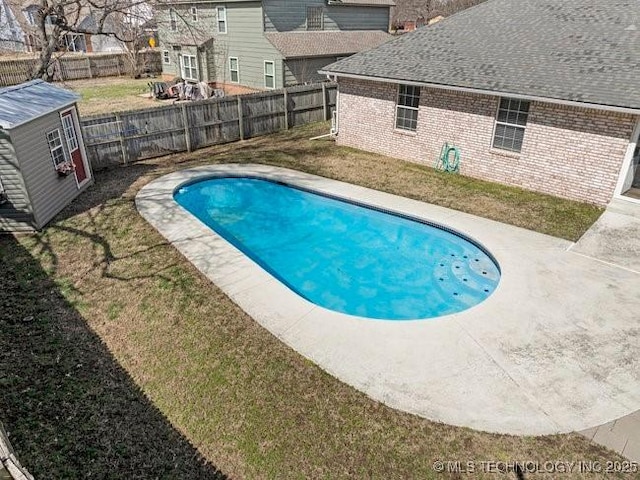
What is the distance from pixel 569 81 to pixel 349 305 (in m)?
9.38

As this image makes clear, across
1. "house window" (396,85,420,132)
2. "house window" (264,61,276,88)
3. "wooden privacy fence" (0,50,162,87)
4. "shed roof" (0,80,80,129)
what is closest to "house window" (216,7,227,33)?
"house window" (264,61,276,88)

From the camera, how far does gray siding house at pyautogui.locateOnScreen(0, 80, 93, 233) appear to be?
10805 millimetres

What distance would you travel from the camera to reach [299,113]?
22.5 m

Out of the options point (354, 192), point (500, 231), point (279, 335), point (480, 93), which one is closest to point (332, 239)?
point (354, 192)

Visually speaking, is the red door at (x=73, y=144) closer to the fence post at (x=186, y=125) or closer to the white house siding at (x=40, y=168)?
the white house siding at (x=40, y=168)

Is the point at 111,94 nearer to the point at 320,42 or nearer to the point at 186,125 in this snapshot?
the point at 320,42

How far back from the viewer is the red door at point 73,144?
43.5ft

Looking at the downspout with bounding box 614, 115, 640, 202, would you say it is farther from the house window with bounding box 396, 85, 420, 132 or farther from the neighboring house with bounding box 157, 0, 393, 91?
the neighboring house with bounding box 157, 0, 393, 91

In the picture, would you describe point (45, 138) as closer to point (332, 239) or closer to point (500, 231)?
point (332, 239)

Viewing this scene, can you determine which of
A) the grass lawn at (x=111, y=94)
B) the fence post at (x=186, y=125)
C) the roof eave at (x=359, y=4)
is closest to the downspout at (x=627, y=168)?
the fence post at (x=186, y=125)

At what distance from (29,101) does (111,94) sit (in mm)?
20463

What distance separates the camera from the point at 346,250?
12.5m

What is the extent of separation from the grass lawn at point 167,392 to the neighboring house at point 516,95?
9.91 ft

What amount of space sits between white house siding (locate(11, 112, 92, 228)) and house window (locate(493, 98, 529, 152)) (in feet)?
44.2
